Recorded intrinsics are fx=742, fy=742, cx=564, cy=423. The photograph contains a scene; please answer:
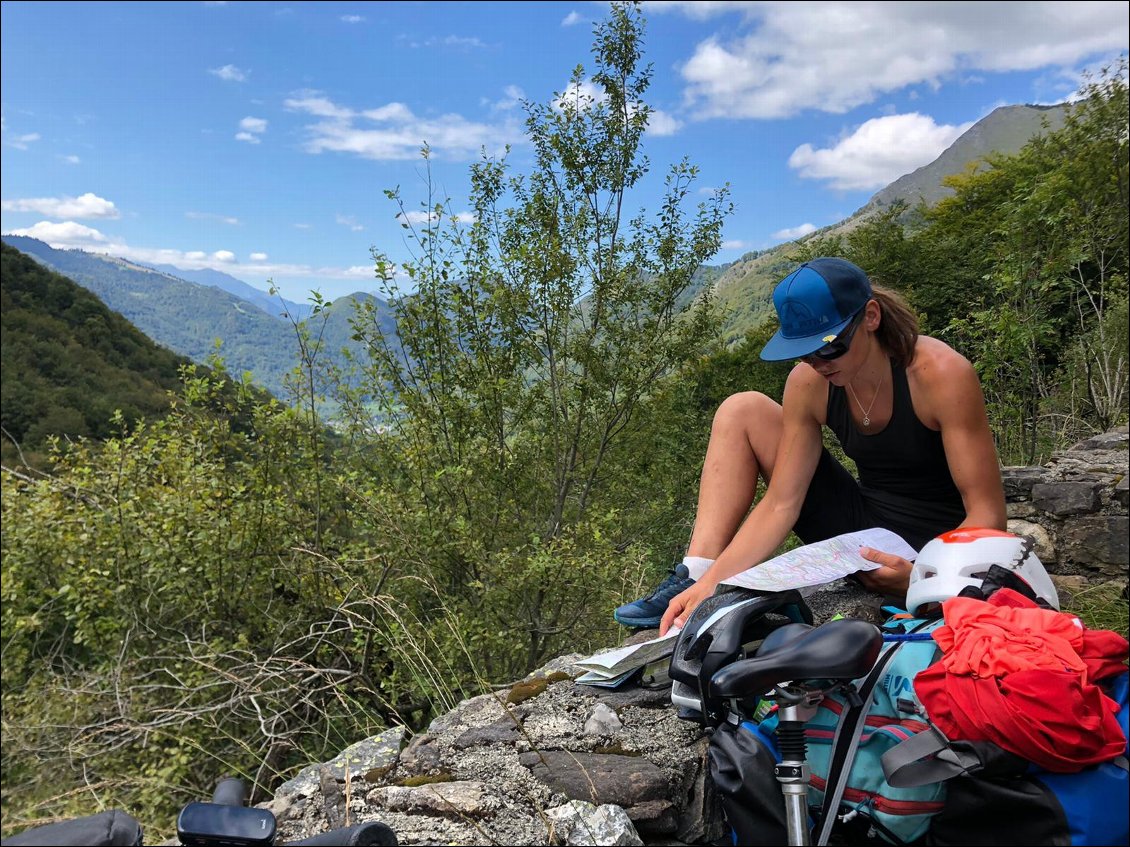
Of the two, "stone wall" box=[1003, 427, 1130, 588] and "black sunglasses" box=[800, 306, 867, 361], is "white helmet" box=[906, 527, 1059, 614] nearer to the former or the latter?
"black sunglasses" box=[800, 306, 867, 361]

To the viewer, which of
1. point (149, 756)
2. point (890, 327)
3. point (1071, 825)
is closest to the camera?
point (1071, 825)

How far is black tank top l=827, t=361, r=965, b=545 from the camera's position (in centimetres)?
250

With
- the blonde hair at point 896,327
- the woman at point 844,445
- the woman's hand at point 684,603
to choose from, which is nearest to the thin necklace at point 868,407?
the woman at point 844,445

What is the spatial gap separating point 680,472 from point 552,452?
2730 mm

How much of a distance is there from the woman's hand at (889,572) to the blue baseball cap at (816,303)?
2.25 feet

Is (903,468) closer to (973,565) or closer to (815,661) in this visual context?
(973,565)

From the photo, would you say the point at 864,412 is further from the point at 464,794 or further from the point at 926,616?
the point at 464,794

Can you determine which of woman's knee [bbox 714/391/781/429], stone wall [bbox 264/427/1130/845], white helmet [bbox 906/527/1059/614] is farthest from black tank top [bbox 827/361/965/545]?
white helmet [bbox 906/527/1059/614]

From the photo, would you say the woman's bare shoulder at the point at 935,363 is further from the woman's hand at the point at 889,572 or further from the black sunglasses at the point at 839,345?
the woman's hand at the point at 889,572

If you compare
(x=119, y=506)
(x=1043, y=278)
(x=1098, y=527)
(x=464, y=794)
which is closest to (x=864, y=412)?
(x=464, y=794)

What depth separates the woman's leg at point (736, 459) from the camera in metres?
2.69

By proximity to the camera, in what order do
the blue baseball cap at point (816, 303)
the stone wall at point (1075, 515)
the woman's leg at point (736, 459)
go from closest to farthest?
the blue baseball cap at point (816, 303) < the woman's leg at point (736, 459) < the stone wall at point (1075, 515)

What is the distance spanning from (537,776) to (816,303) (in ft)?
5.13

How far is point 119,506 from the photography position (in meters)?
6.42
